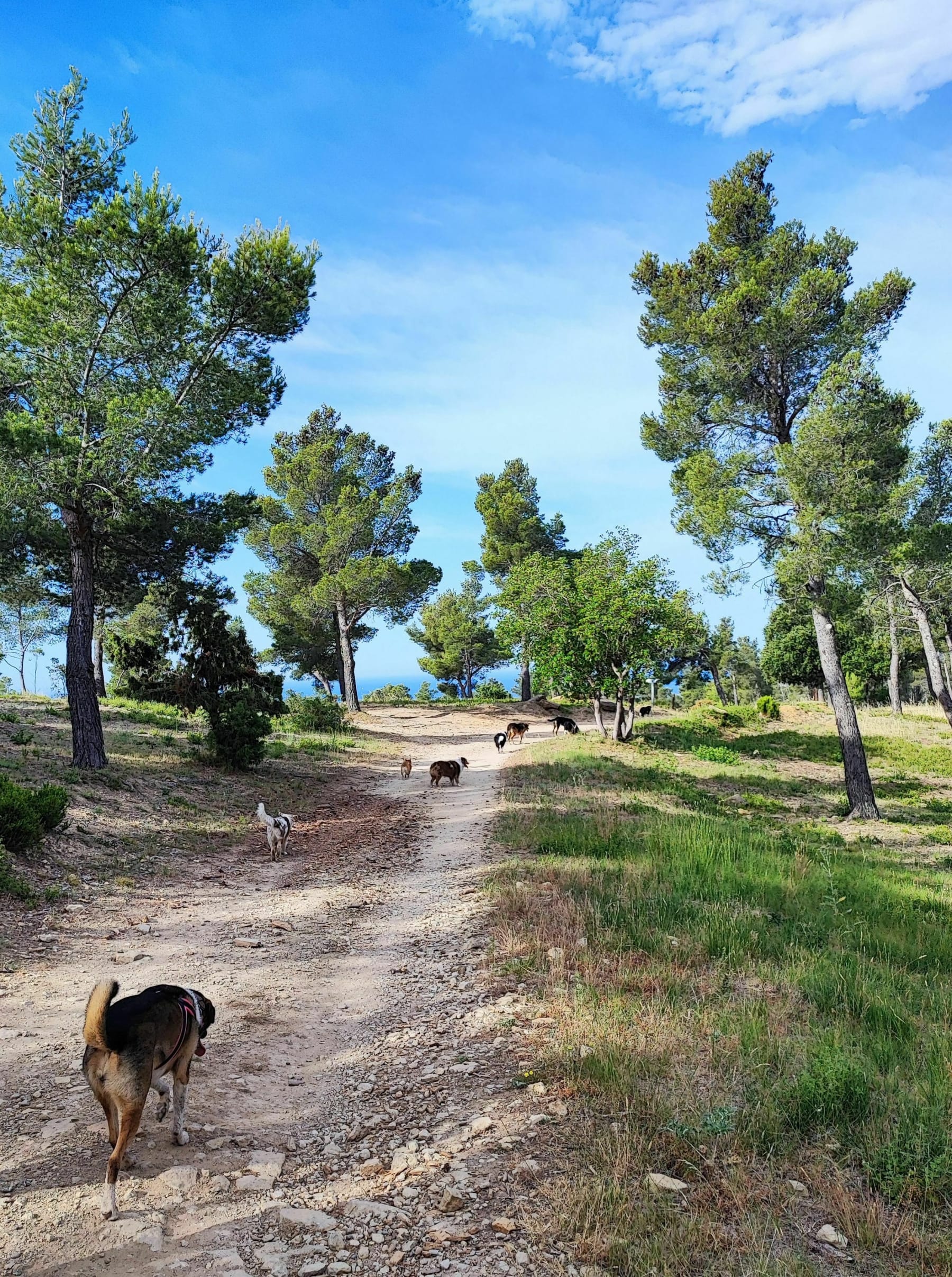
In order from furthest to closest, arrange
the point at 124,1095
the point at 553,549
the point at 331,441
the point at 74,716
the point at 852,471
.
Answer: the point at 553,549
the point at 331,441
the point at 852,471
the point at 74,716
the point at 124,1095

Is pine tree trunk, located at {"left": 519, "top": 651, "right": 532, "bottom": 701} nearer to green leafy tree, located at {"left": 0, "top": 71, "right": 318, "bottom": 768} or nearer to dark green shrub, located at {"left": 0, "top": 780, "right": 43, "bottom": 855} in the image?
green leafy tree, located at {"left": 0, "top": 71, "right": 318, "bottom": 768}

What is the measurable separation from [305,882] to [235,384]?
11.0 m

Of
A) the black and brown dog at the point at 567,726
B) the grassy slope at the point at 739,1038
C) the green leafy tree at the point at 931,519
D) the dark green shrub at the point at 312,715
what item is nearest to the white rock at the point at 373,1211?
the grassy slope at the point at 739,1038

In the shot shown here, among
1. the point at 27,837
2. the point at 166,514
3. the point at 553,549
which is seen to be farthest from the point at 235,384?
the point at 553,549

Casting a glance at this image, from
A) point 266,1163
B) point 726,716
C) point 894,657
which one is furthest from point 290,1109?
point 894,657

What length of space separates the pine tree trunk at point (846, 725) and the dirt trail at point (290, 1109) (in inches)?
559

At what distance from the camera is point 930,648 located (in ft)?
96.5

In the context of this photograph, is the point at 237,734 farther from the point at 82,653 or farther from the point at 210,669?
the point at 82,653

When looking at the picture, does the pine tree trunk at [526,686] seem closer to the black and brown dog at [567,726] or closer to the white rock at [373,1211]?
the black and brown dog at [567,726]

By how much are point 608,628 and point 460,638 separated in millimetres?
33886

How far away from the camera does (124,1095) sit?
11.1 feet

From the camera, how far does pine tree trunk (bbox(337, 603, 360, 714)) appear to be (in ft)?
117

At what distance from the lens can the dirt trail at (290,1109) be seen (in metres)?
3.11

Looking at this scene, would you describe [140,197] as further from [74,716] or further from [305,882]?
[305,882]
